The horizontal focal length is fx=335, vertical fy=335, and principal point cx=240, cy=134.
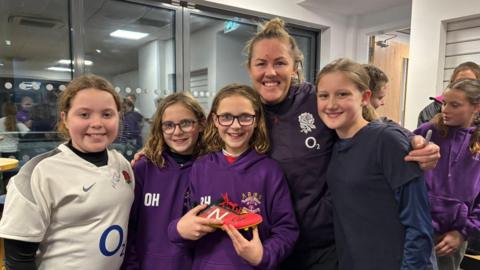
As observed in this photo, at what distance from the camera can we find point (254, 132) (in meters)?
1.37

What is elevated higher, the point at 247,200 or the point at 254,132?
A: the point at 254,132

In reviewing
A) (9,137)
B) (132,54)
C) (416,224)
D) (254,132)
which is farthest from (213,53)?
(416,224)

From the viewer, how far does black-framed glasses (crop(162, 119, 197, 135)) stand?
1396 mm

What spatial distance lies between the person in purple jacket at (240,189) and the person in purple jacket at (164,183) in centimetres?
8

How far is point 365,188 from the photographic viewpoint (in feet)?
3.88

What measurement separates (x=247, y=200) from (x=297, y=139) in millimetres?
327

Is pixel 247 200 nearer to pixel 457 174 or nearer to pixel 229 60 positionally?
pixel 457 174

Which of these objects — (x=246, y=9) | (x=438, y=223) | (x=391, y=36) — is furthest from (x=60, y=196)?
(x=391, y=36)

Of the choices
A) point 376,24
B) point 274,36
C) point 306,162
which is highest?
point 376,24

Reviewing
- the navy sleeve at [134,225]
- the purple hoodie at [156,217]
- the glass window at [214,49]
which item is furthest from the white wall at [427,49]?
the navy sleeve at [134,225]

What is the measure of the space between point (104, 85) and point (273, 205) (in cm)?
78

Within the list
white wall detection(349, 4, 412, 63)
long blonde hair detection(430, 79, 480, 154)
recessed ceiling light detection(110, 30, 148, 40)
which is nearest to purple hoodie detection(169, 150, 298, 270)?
long blonde hair detection(430, 79, 480, 154)

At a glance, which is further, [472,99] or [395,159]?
[472,99]

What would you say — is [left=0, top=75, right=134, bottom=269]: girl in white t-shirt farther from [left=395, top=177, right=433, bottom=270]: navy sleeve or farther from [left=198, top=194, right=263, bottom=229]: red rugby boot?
[left=395, top=177, right=433, bottom=270]: navy sleeve
